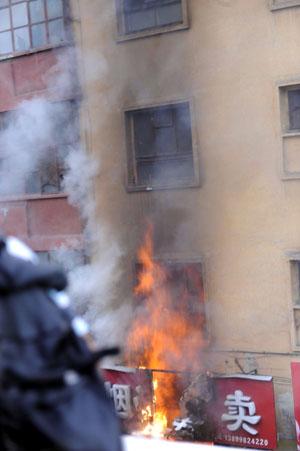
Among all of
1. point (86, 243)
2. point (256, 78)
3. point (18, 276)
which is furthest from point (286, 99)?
point (18, 276)

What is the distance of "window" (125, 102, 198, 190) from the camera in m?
10.7

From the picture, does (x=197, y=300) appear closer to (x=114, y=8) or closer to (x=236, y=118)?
(x=236, y=118)

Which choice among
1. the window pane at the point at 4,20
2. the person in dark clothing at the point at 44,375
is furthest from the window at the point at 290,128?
the person in dark clothing at the point at 44,375

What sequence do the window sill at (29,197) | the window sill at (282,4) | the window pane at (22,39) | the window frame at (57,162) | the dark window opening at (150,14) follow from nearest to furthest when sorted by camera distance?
the window sill at (282,4) < the dark window opening at (150,14) < the window frame at (57,162) < the window sill at (29,197) < the window pane at (22,39)

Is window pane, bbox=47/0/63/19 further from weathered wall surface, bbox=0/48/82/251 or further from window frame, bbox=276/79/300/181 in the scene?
window frame, bbox=276/79/300/181

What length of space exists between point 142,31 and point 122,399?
624 centimetres

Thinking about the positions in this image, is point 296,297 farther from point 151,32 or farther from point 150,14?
point 150,14

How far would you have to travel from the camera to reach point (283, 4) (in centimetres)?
949

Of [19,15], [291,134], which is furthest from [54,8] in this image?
[291,134]

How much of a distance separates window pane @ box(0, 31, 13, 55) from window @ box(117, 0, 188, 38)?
2465mm

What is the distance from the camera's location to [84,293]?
11484mm

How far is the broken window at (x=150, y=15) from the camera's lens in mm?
10531

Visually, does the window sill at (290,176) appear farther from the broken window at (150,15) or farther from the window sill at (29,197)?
the window sill at (29,197)

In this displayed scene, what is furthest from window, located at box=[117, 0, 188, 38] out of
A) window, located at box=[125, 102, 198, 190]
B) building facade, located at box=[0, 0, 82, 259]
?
window, located at box=[125, 102, 198, 190]
